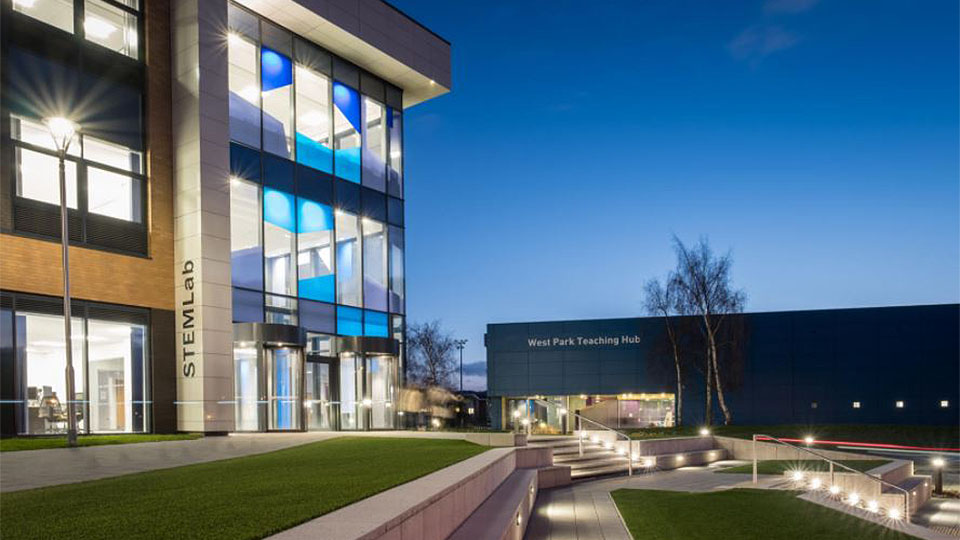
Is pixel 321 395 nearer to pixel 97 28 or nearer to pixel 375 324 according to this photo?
pixel 375 324

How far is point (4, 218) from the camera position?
60.2 ft

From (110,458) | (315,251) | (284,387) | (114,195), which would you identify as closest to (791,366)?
(315,251)

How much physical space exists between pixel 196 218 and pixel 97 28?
5.51 m

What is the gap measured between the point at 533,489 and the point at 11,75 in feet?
50.9

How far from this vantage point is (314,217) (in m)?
27.1

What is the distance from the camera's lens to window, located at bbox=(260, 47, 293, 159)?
2558cm

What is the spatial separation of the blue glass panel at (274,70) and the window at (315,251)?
152 inches

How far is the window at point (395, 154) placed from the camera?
31.1 meters

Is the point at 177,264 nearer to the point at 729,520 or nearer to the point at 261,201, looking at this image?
the point at 261,201

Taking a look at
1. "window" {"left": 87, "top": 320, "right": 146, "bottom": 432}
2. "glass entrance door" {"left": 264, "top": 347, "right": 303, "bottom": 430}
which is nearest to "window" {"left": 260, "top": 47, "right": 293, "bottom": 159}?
"glass entrance door" {"left": 264, "top": 347, "right": 303, "bottom": 430}

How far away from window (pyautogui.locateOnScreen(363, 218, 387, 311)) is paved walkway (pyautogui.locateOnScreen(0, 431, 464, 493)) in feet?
35.6

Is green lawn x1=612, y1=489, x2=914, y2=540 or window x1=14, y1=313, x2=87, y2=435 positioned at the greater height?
window x1=14, y1=313, x2=87, y2=435

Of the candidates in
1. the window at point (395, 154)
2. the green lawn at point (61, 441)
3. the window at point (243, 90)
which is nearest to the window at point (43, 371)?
the green lawn at point (61, 441)

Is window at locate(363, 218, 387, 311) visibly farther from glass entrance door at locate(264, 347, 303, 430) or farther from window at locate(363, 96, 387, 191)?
glass entrance door at locate(264, 347, 303, 430)
